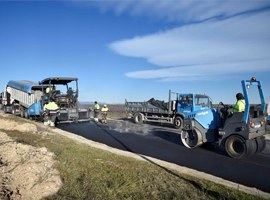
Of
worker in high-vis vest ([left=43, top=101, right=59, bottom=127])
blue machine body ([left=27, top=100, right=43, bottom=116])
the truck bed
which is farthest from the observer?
the truck bed

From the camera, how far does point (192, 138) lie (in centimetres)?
1038

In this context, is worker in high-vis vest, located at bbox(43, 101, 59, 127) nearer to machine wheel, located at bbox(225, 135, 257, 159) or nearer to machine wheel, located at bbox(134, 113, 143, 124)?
machine wheel, located at bbox(134, 113, 143, 124)

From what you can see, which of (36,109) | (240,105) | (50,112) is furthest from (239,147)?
(36,109)

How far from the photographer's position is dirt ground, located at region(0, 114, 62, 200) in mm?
4871

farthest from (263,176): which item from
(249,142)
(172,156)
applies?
(172,156)

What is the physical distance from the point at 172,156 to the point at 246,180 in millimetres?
2868

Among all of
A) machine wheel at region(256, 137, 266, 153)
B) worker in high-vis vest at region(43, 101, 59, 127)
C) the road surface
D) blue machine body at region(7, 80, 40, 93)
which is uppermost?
blue machine body at region(7, 80, 40, 93)

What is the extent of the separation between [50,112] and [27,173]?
10081 mm

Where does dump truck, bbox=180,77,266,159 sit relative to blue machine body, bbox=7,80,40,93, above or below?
below

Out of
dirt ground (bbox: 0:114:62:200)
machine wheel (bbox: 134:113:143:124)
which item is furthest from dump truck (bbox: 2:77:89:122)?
dirt ground (bbox: 0:114:62:200)

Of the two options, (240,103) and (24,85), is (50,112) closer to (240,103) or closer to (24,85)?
(24,85)

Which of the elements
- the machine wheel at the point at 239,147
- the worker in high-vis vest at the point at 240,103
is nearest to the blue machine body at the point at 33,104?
the machine wheel at the point at 239,147

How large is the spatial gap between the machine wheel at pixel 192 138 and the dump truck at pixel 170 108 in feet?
13.6

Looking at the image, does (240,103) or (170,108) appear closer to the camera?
(240,103)
